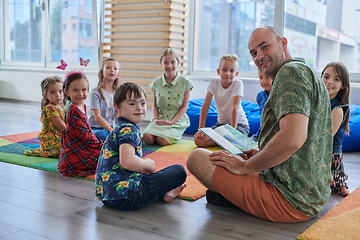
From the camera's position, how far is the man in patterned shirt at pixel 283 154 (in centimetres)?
129

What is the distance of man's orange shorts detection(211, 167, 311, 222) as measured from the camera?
147 centimetres

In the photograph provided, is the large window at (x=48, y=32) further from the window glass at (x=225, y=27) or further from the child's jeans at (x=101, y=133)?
the child's jeans at (x=101, y=133)

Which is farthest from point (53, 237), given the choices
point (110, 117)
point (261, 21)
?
point (261, 21)

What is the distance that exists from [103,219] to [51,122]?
141cm

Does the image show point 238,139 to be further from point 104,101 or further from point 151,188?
point 104,101

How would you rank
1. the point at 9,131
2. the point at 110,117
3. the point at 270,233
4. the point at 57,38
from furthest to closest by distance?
the point at 57,38 → the point at 9,131 → the point at 110,117 → the point at 270,233

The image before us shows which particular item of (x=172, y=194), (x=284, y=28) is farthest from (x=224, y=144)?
(x=284, y=28)

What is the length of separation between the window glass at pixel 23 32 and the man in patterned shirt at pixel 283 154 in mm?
6615

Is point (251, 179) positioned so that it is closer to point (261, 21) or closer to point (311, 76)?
point (311, 76)

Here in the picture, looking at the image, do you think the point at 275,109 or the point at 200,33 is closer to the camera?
the point at 275,109

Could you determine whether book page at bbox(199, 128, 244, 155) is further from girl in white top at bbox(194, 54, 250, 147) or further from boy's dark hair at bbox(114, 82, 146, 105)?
girl in white top at bbox(194, 54, 250, 147)

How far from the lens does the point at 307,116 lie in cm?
128

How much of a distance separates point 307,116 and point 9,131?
3.45 meters

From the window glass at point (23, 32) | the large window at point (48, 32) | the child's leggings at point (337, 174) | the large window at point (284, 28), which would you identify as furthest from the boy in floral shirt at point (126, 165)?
the window glass at point (23, 32)
